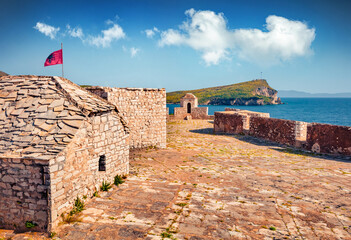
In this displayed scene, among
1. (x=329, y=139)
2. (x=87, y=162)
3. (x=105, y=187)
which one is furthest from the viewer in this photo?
(x=329, y=139)

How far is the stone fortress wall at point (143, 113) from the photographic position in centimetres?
1177

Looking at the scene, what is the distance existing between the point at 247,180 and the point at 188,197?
8.69 ft

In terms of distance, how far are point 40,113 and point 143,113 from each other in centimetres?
696

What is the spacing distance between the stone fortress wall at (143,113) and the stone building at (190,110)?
19092mm

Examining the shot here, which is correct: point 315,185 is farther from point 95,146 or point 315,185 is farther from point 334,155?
point 95,146

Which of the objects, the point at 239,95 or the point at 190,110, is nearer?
the point at 190,110

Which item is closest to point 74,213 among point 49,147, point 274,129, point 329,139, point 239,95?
point 49,147

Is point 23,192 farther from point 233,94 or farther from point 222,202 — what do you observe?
point 233,94

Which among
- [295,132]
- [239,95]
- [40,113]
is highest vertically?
[239,95]

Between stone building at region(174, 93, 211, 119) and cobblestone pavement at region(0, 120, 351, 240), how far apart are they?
21.8 metres

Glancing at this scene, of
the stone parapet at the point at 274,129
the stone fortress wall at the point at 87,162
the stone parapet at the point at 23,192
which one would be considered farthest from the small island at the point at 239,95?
the stone parapet at the point at 23,192

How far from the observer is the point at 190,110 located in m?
33.2

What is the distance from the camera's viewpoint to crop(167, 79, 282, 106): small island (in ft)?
533

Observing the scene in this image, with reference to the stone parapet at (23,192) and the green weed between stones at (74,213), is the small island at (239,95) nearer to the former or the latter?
the green weed between stones at (74,213)
